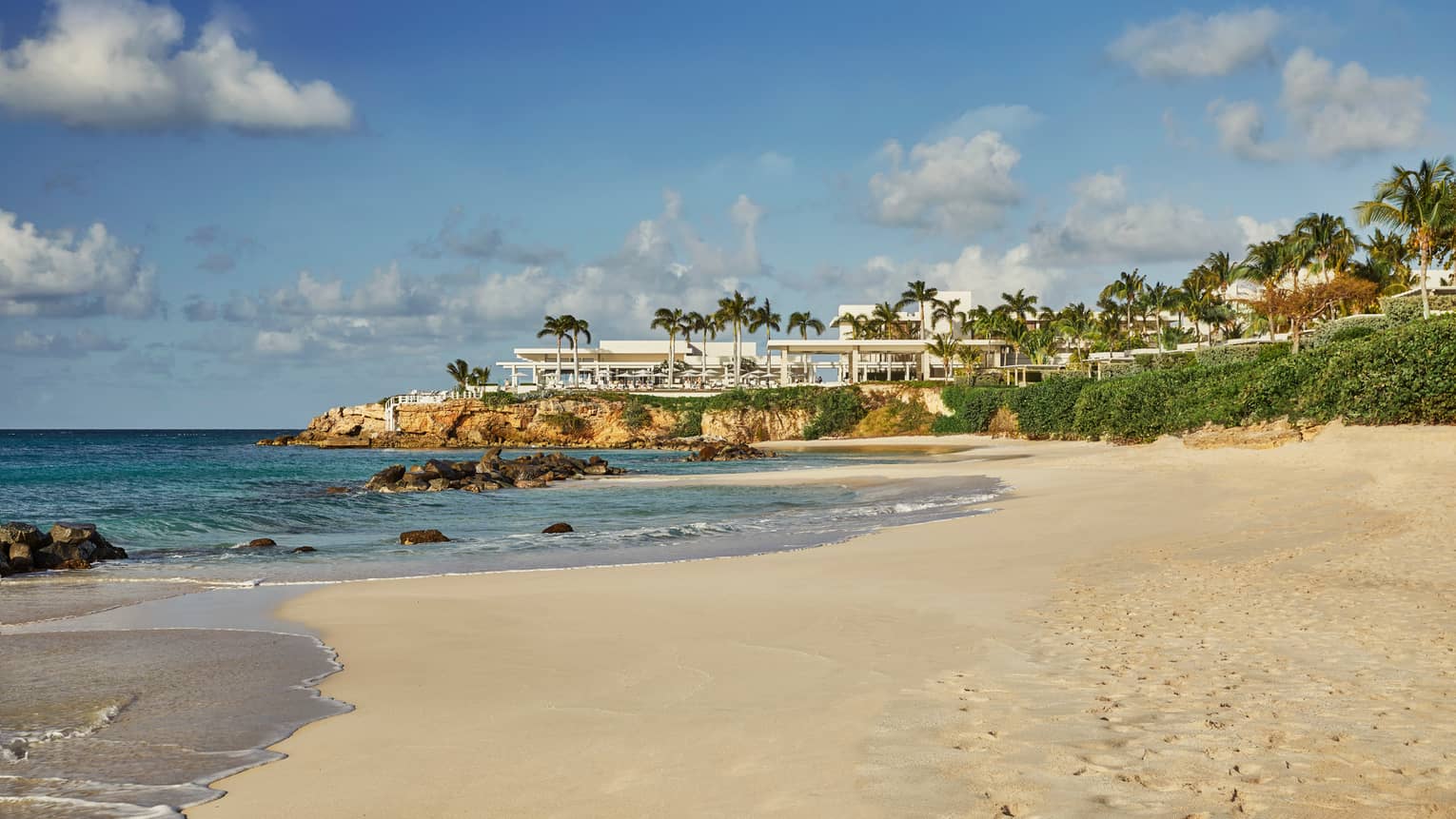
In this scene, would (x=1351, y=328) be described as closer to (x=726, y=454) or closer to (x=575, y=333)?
(x=726, y=454)

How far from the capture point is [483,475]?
37.3 metres

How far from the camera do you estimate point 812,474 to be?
115 feet

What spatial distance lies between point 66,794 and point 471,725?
204 centimetres

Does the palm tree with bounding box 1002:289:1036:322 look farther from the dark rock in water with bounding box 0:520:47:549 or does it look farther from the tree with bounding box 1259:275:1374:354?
the dark rock in water with bounding box 0:520:47:549

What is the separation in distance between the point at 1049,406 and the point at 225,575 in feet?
156

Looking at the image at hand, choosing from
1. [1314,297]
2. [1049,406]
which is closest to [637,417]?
[1049,406]

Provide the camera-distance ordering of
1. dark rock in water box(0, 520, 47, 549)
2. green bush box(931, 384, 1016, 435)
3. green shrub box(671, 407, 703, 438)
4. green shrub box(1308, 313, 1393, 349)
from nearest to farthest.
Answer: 1. dark rock in water box(0, 520, 47, 549)
2. green shrub box(1308, 313, 1393, 349)
3. green bush box(931, 384, 1016, 435)
4. green shrub box(671, 407, 703, 438)

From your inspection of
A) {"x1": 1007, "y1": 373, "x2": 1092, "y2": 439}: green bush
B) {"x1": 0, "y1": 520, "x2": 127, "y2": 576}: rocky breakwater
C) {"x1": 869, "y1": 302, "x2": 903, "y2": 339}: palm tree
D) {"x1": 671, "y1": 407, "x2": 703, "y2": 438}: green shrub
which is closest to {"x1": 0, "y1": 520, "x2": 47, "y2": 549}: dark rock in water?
{"x1": 0, "y1": 520, "x2": 127, "y2": 576}: rocky breakwater

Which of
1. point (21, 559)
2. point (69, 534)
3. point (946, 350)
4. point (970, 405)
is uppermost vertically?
point (946, 350)

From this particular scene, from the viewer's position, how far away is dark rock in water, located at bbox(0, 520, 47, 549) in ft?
47.3

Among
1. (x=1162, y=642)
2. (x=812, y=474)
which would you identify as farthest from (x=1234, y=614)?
(x=812, y=474)

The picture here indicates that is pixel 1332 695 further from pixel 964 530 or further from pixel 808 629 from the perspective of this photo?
pixel 964 530

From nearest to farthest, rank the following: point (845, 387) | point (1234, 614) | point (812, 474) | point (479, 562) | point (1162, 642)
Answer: point (1162, 642), point (1234, 614), point (479, 562), point (812, 474), point (845, 387)

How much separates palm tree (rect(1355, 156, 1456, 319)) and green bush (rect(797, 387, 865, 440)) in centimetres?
3909
